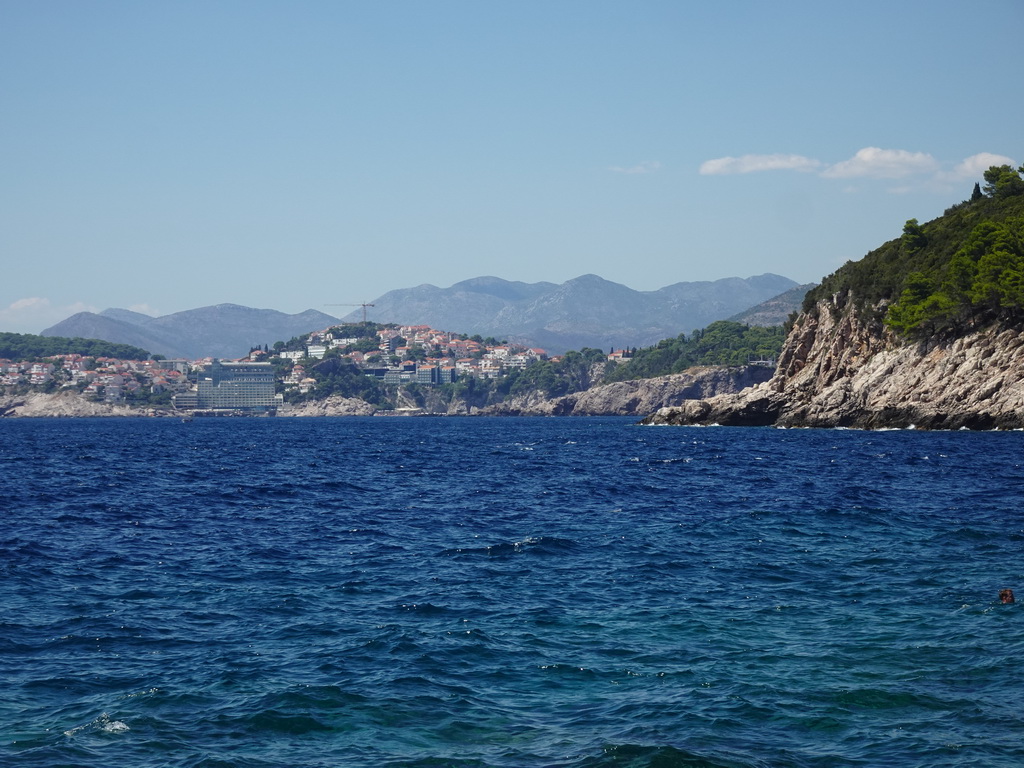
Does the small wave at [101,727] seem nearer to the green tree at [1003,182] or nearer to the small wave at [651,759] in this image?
the small wave at [651,759]

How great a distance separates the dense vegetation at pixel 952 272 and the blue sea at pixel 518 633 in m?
60.2

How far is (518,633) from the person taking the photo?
1984 centimetres

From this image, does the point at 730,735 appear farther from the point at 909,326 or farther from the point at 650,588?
the point at 909,326

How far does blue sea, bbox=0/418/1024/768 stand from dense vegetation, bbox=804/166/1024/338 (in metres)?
60.2

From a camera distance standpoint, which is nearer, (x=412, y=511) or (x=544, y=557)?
(x=544, y=557)

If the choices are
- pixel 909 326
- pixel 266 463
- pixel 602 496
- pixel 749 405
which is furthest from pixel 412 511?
pixel 749 405

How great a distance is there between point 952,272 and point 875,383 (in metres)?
14.0

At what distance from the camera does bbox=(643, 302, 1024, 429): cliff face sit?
301ft

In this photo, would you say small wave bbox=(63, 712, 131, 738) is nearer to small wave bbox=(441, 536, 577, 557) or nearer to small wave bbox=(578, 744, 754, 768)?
small wave bbox=(578, 744, 754, 768)

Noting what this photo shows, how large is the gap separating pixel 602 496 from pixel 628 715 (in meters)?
30.4

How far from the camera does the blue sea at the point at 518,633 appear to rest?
14195mm

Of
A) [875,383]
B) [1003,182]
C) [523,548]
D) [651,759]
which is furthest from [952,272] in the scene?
[651,759]

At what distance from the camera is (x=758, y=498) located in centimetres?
4266

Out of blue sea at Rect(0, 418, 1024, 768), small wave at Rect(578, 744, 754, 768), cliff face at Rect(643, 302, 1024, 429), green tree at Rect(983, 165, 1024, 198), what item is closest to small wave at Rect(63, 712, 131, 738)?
blue sea at Rect(0, 418, 1024, 768)
